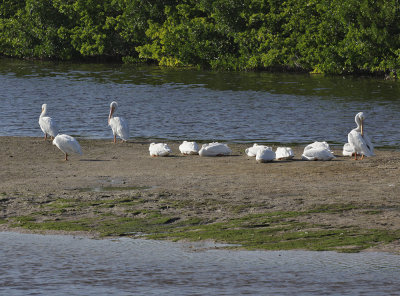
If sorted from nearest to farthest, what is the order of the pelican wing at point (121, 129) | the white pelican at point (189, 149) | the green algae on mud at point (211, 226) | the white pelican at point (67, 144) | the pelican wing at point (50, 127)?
the green algae on mud at point (211, 226) → the white pelican at point (67, 144) → the white pelican at point (189, 149) → the pelican wing at point (121, 129) → the pelican wing at point (50, 127)

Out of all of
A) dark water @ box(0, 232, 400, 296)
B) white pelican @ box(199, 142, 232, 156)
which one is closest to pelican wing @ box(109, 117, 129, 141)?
white pelican @ box(199, 142, 232, 156)

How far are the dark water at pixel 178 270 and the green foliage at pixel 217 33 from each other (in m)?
34.3

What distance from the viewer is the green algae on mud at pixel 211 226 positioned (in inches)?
372

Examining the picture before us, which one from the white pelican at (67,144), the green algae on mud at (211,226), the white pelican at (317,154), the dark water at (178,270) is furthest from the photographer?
the white pelican at (67,144)

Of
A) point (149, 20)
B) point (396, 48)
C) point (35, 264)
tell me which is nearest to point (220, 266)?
point (35, 264)

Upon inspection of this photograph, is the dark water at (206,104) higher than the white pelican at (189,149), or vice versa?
the white pelican at (189,149)

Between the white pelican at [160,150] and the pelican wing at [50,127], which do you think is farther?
the pelican wing at [50,127]

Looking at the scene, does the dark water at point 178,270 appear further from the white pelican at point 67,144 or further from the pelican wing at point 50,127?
the pelican wing at point 50,127

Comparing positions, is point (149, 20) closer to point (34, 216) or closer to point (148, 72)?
point (148, 72)

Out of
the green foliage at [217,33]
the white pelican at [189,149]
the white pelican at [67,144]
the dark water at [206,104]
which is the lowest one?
the dark water at [206,104]

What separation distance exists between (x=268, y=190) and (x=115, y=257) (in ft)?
14.0

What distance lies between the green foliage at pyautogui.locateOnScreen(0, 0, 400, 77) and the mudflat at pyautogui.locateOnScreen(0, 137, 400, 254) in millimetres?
25838

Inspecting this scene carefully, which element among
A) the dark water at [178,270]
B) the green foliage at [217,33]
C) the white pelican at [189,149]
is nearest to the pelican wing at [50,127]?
the white pelican at [189,149]

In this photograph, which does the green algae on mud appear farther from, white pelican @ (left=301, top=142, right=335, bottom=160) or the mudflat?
white pelican @ (left=301, top=142, right=335, bottom=160)
